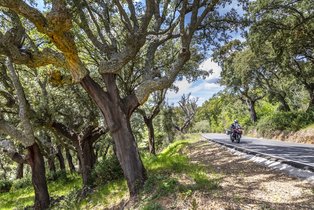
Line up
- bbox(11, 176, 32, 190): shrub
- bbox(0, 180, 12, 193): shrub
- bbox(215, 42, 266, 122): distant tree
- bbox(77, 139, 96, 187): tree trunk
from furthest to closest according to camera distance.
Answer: bbox(215, 42, 266, 122): distant tree
bbox(0, 180, 12, 193): shrub
bbox(11, 176, 32, 190): shrub
bbox(77, 139, 96, 187): tree trunk

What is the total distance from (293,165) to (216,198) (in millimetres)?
4653

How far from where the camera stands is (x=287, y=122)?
22078mm

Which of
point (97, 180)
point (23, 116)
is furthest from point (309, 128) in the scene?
point (23, 116)

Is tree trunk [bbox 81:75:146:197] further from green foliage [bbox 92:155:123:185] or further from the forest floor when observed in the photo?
green foliage [bbox 92:155:123:185]

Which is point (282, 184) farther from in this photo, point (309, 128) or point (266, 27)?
point (309, 128)

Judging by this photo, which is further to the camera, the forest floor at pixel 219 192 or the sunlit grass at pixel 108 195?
the sunlit grass at pixel 108 195

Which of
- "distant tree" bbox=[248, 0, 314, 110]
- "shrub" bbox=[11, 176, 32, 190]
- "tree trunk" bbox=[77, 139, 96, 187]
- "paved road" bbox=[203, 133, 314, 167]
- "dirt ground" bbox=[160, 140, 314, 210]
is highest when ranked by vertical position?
"distant tree" bbox=[248, 0, 314, 110]

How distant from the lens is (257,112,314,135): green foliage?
66.5 ft

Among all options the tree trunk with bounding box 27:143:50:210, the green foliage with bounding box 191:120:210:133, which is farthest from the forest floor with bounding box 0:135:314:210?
the green foliage with bounding box 191:120:210:133

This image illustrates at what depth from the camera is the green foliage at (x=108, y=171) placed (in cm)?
1148

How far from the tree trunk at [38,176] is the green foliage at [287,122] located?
18.3m

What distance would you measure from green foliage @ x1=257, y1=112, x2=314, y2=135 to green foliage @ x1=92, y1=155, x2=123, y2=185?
607 inches

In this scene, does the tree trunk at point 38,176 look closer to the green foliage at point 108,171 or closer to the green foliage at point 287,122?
the green foliage at point 108,171

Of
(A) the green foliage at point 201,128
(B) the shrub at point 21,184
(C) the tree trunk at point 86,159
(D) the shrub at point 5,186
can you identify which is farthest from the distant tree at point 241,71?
(A) the green foliage at point 201,128
